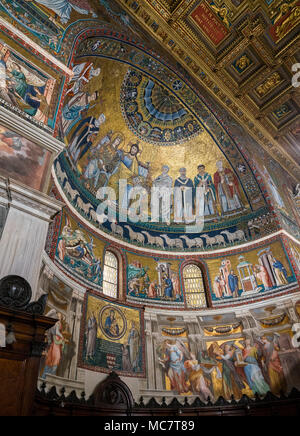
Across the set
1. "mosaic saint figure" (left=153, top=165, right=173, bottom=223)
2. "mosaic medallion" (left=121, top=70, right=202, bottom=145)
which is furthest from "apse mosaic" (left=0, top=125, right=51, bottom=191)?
"mosaic saint figure" (left=153, top=165, right=173, bottom=223)

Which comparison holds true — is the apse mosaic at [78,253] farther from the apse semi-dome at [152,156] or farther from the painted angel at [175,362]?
the painted angel at [175,362]

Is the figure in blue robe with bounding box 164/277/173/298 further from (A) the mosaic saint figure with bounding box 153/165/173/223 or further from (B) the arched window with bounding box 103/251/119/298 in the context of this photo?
(A) the mosaic saint figure with bounding box 153/165/173/223

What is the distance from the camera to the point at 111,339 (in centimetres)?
1140

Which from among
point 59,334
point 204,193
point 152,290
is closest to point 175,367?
point 152,290

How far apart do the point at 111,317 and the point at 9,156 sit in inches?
297

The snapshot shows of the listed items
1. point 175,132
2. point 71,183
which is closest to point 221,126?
point 175,132

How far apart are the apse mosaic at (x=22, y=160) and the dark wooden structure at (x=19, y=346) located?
2411mm

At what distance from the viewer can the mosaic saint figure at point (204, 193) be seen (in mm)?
16828

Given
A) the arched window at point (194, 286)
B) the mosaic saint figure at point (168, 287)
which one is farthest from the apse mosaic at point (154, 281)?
the arched window at point (194, 286)

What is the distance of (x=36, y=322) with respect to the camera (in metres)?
5.12

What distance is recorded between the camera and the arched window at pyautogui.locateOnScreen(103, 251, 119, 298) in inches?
511

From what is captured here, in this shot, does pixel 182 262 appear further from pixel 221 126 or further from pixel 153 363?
pixel 221 126

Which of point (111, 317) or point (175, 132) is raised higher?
point (175, 132)
